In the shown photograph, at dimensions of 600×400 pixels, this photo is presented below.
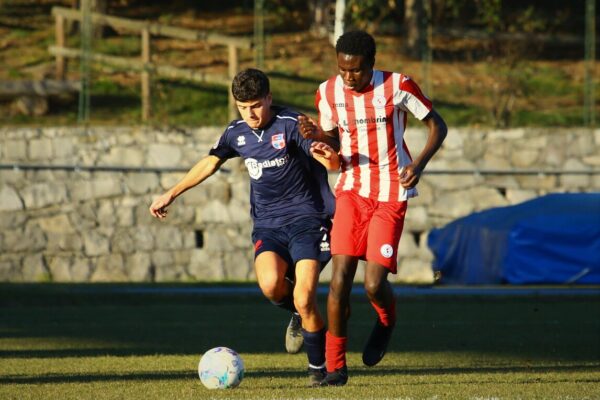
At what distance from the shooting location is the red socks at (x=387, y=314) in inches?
334

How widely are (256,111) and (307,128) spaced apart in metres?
0.75

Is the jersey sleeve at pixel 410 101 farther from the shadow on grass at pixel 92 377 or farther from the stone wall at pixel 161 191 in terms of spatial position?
the stone wall at pixel 161 191

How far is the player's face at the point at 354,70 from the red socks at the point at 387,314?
1.40 meters

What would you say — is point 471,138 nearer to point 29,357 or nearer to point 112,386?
point 29,357

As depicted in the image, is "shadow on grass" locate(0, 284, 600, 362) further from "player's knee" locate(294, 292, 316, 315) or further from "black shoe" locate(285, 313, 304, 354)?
"player's knee" locate(294, 292, 316, 315)

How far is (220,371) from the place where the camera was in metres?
7.82

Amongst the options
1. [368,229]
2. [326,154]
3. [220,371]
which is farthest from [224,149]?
[220,371]

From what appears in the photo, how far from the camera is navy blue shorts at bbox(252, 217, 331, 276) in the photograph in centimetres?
883

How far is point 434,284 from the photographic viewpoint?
64.7 ft

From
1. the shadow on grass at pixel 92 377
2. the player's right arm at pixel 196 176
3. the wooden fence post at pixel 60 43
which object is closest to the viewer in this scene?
the shadow on grass at pixel 92 377

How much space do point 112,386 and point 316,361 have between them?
49.1 inches

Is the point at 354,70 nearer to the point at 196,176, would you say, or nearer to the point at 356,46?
the point at 356,46

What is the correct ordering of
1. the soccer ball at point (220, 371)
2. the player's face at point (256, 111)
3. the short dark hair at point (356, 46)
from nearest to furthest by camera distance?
the soccer ball at point (220, 371) → the short dark hair at point (356, 46) → the player's face at point (256, 111)

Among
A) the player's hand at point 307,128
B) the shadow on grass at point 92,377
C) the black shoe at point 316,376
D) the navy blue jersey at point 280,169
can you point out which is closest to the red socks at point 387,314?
the black shoe at point 316,376
